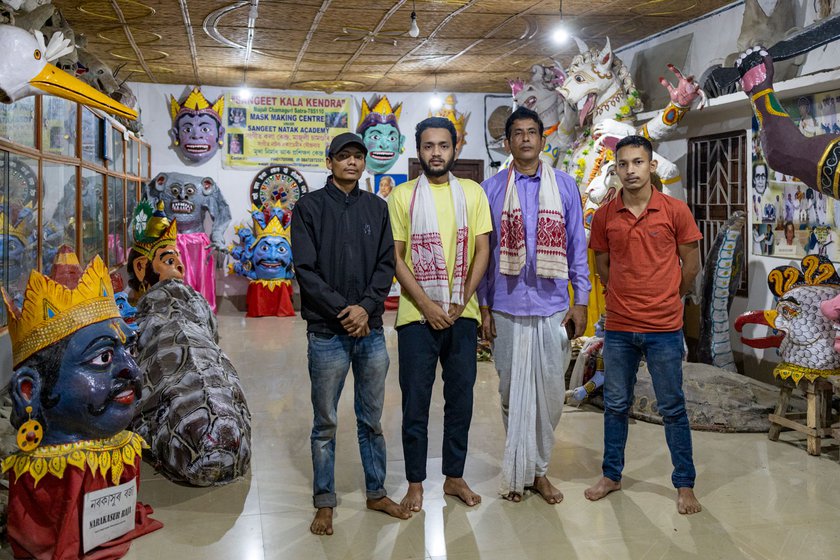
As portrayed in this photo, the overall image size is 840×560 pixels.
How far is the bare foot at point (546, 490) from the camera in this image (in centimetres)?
313

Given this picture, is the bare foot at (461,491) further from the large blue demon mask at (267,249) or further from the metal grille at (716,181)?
the large blue demon mask at (267,249)

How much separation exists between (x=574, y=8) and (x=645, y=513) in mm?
3909

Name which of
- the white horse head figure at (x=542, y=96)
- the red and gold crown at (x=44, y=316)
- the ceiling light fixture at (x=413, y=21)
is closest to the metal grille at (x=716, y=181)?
the white horse head figure at (x=542, y=96)

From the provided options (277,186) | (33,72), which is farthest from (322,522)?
(277,186)

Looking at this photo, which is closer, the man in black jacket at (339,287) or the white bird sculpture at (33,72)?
the white bird sculpture at (33,72)

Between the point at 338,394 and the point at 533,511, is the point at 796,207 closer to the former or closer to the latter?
the point at 533,511

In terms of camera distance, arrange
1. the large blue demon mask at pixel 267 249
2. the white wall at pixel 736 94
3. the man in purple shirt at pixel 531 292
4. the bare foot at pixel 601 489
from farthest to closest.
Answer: the large blue demon mask at pixel 267 249, the white wall at pixel 736 94, the bare foot at pixel 601 489, the man in purple shirt at pixel 531 292

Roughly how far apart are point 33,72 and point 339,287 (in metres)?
1.31

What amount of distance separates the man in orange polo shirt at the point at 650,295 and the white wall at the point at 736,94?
1.94 metres

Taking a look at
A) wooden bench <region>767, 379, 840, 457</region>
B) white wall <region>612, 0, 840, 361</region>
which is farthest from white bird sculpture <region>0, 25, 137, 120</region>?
white wall <region>612, 0, 840, 361</region>

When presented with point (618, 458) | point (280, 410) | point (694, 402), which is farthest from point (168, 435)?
point (694, 402)

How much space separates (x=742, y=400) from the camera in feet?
14.2

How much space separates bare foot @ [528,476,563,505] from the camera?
313cm

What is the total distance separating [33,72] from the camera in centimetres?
273
